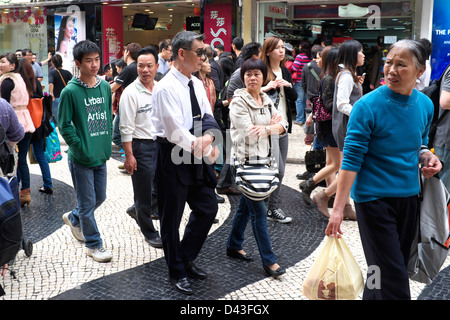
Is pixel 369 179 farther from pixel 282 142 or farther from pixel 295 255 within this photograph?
pixel 282 142

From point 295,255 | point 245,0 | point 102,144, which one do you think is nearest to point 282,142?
point 295,255

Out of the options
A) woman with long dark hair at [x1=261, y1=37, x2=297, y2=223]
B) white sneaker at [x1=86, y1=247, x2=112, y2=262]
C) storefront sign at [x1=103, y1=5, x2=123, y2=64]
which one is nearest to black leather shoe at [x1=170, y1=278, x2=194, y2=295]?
white sneaker at [x1=86, y1=247, x2=112, y2=262]

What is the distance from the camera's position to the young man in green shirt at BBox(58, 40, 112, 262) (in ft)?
16.0

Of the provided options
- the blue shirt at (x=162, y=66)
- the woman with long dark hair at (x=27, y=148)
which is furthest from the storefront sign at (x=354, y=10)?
the woman with long dark hair at (x=27, y=148)

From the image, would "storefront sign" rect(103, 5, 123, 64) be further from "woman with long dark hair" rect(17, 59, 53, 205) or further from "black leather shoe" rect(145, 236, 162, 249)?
"black leather shoe" rect(145, 236, 162, 249)

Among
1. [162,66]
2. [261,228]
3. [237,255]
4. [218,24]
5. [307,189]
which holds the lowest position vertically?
[237,255]

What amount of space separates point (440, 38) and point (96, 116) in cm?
904

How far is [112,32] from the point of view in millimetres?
17172

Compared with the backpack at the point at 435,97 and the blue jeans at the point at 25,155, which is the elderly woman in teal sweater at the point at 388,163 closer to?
the backpack at the point at 435,97

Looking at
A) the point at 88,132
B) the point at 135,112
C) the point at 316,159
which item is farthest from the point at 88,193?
the point at 316,159

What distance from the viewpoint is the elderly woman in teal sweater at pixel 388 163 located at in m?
3.13

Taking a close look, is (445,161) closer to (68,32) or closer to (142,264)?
(142,264)

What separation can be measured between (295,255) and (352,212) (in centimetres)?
147

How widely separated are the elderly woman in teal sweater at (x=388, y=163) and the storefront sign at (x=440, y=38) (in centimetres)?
905
